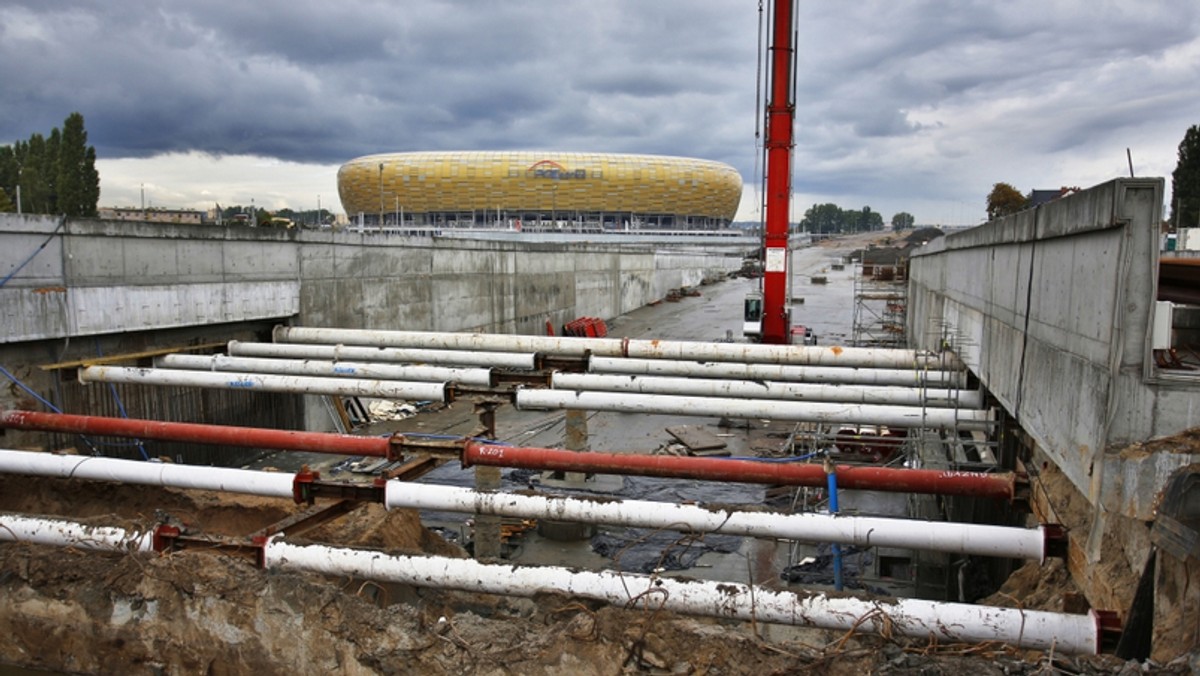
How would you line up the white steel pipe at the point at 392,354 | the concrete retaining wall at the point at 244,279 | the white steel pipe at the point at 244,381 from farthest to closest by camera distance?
the white steel pipe at the point at 392,354 < the concrete retaining wall at the point at 244,279 < the white steel pipe at the point at 244,381

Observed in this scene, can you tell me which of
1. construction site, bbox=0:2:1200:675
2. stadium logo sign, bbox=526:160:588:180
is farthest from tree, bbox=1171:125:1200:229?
stadium logo sign, bbox=526:160:588:180

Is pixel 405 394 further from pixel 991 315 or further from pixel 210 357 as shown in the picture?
pixel 991 315

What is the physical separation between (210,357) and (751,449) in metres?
11.5

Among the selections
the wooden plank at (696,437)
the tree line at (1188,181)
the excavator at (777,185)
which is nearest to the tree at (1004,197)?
the tree line at (1188,181)

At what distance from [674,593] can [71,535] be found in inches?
232

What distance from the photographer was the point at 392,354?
43.4 feet

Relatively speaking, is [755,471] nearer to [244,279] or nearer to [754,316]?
[244,279]

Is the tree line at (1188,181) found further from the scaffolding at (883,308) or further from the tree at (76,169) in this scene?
the tree at (76,169)

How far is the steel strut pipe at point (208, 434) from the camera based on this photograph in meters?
8.26

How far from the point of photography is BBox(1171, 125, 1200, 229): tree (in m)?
56.9

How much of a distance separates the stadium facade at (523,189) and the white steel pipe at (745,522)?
107004mm

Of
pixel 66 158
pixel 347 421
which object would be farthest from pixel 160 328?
pixel 66 158

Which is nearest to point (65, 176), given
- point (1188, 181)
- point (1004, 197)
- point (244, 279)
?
point (244, 279)

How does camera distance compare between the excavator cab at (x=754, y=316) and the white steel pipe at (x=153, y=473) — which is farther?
the excavator cab at (x=754, y=316)
